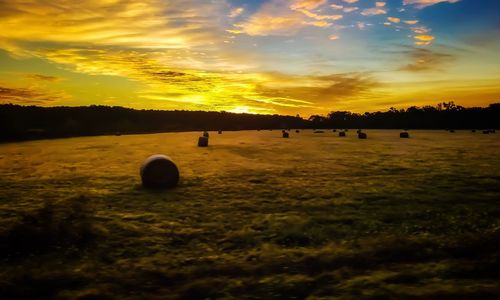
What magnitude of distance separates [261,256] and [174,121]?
12484 centimetres

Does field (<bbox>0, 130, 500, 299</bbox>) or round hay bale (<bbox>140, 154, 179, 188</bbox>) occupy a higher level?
round hay bale (<bbox>140, 154, 179, 188</bbox>)

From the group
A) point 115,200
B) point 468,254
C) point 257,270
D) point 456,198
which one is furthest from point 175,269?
point 456,198

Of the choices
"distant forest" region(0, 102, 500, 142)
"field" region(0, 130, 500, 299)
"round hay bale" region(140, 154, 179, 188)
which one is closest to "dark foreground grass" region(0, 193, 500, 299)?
"field" region(0, 130, 500, 299)

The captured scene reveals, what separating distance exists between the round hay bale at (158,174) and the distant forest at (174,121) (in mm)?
57976

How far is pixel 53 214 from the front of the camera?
10594mm

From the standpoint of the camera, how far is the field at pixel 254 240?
20.3ft

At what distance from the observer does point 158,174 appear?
51.1 ft

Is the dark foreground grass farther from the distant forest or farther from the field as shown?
the distant forest

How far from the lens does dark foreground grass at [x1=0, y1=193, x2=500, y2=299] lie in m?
6.07

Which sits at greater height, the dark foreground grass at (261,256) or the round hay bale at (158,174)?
the round hay bale at (158,174)

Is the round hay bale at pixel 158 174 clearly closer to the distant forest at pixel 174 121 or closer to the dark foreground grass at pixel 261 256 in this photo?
the dark foreground grass at pixel 261 256

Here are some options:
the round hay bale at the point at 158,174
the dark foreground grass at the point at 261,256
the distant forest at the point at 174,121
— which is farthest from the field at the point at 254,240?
the distant forest at the point at 174,121

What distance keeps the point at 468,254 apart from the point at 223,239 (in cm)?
465

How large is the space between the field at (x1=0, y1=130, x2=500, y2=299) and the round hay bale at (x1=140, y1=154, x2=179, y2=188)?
59 cm
